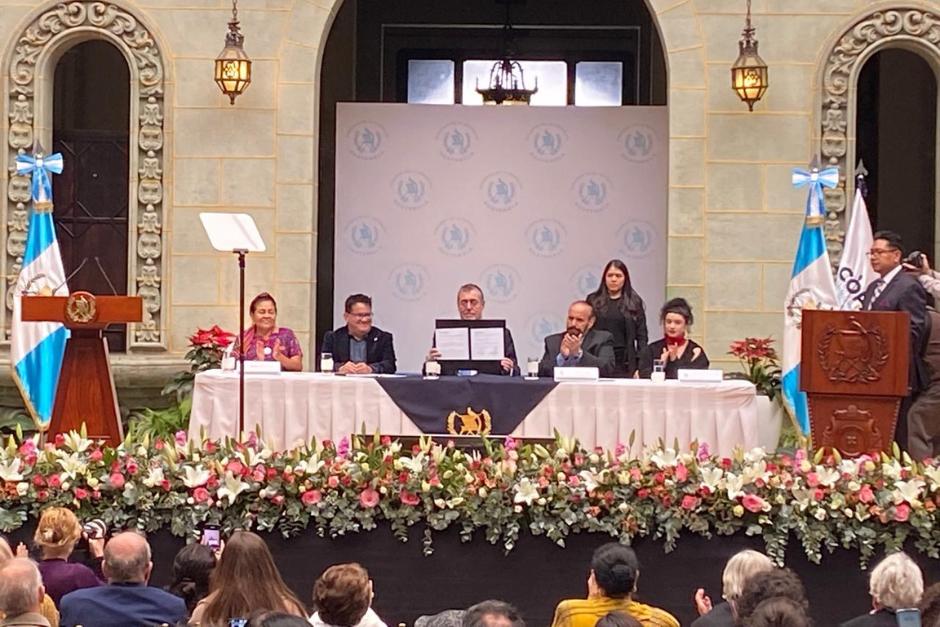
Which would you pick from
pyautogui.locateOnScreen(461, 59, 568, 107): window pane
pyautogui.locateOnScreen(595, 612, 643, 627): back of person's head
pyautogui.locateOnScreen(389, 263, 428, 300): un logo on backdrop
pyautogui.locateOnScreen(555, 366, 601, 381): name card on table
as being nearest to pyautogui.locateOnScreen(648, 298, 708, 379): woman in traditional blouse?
pyautogui.locateOnScreen(555, 366, 601, 381): name card on table

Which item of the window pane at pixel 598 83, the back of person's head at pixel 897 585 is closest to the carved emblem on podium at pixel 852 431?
the back of person's head at pixel 897 585

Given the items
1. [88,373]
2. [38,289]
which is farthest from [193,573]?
[38,289]

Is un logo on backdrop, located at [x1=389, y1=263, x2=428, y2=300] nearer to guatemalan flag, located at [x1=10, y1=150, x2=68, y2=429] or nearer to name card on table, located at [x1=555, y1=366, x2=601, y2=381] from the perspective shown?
guatemalan flag, located at [x1=10, y1=150, x2=68, y2=429]

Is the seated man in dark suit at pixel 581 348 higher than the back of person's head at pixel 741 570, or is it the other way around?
the seated man in dark suit at pixel 581 348

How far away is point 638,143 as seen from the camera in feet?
51.5

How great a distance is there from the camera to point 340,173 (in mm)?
15805

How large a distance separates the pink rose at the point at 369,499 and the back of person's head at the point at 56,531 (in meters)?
1.89

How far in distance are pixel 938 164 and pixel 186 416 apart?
238 inches

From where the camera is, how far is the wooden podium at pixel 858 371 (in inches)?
410

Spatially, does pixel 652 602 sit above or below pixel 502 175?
below

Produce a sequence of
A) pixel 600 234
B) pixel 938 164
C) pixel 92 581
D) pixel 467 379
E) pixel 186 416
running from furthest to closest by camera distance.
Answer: pixel 600 234 < pixel 938 164 < pixel 186 416 < pixel 467 379 < pixel 92 581

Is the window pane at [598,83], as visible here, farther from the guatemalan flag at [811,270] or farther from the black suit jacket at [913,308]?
the black suit jacket at [913,308]

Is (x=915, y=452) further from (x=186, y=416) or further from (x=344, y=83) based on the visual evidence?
(x=344, y=83)


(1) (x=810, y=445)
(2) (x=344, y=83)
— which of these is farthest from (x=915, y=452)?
(2) (x=344, y=83)
